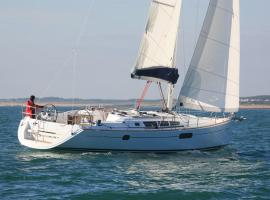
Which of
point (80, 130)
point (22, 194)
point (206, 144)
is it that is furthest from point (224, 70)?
point (22, 194)

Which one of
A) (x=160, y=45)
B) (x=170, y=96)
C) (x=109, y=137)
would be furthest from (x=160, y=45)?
(x=109, y=137)

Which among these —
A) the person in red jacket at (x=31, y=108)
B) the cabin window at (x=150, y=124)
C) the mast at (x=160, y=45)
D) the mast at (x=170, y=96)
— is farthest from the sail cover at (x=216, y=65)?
the person in red jacket at (x=31, y=108)

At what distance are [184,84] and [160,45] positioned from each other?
219 cm

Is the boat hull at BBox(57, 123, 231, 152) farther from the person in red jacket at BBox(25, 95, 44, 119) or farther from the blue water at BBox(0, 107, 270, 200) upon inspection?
the person in red jacket at BBox(25, 95, 44, 119)

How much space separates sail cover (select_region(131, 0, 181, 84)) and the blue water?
159 inches

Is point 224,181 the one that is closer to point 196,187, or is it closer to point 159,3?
point 196,187

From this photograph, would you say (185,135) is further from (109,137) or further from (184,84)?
(109,137)

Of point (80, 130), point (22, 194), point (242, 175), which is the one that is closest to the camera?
point (22, 194)

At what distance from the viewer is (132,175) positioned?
2161 centimetres

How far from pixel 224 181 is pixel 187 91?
942 cm

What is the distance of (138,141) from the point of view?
26672 millimetres

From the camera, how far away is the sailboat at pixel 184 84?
27.3 meters

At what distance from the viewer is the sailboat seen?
1077 inches

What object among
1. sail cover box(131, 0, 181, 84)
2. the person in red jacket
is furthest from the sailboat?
the person in red jacket
